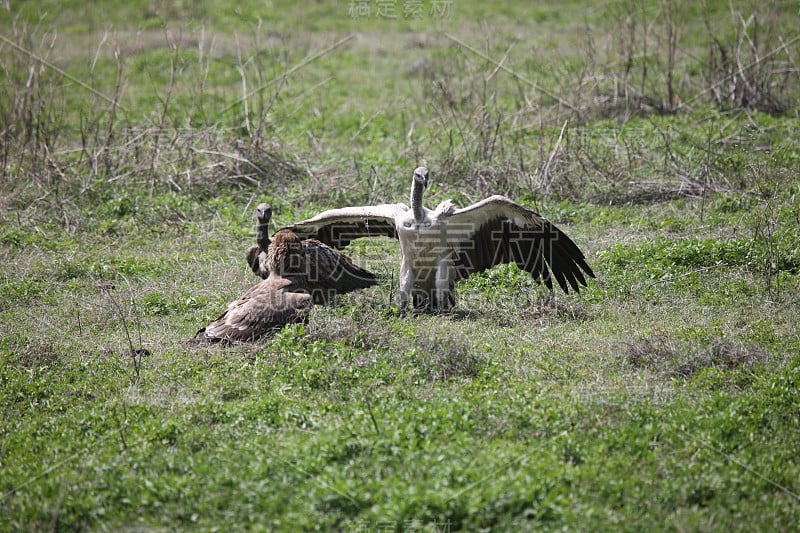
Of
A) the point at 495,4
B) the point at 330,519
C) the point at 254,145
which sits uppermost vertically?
the point at 495,4

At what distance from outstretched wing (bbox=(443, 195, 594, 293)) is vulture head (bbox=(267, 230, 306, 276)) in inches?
48.8

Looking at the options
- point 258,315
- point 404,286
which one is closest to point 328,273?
point 404,286

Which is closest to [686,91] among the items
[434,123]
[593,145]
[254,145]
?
[593,145]

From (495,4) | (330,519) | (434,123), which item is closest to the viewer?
(330,519)

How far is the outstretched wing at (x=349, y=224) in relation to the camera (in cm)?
726

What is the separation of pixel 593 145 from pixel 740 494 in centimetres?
616

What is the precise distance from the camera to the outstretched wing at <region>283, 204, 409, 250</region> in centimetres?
726

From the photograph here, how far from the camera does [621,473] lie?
169 inches

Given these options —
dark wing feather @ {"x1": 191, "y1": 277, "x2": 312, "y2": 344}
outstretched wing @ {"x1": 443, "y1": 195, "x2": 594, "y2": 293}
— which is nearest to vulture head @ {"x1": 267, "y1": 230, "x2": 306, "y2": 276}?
dark wing feather @ {"x1": 191, "y1": 277, "x2": 312, "y2": 344}

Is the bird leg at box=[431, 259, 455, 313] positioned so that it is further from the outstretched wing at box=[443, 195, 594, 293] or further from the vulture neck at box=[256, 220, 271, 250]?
the vulture neck at box=[256, 220, 271, 250]

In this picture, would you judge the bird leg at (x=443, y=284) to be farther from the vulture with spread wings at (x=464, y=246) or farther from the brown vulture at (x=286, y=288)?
the brown vulture at (x=286, y=288)

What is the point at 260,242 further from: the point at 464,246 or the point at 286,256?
the point at 464,246

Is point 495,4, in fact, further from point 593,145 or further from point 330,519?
point 330,519

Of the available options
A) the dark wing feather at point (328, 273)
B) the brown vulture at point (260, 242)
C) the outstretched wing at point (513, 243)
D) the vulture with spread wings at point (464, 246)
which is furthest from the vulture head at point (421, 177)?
the brown vulture at point (260, 242)
